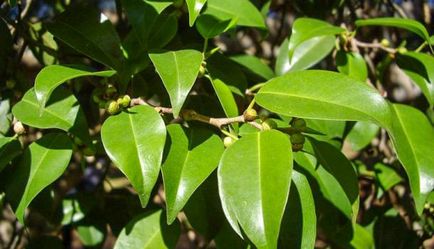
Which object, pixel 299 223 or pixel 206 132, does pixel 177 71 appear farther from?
pixel 299 223

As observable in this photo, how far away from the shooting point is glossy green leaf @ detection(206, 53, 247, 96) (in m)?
1.11

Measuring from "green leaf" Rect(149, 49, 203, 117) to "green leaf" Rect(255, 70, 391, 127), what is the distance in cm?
11

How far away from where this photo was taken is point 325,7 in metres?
1.60

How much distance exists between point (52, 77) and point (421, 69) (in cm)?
71

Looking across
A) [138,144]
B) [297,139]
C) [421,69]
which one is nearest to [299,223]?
[297,139]

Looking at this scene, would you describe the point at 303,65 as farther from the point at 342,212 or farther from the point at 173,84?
the point at 173,84

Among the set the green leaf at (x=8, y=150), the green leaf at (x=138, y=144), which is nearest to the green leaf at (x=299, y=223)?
the green leaf at (x=138, y=144)

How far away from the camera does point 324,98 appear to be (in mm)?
886

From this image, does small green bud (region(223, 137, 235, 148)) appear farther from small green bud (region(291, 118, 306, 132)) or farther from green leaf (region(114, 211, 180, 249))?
green leaf (region(114, 211, 180, 249))

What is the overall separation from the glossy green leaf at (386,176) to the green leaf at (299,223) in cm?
49

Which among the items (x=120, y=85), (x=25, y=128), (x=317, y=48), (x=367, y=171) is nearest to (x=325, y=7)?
(x=317, y=48)

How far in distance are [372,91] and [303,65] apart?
0.47m

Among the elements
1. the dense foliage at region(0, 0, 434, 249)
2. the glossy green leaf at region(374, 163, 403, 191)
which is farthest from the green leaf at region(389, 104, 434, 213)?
the glossy green leaf at region(374, 163, 403, 191)

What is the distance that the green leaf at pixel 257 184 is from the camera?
75 centimetres
